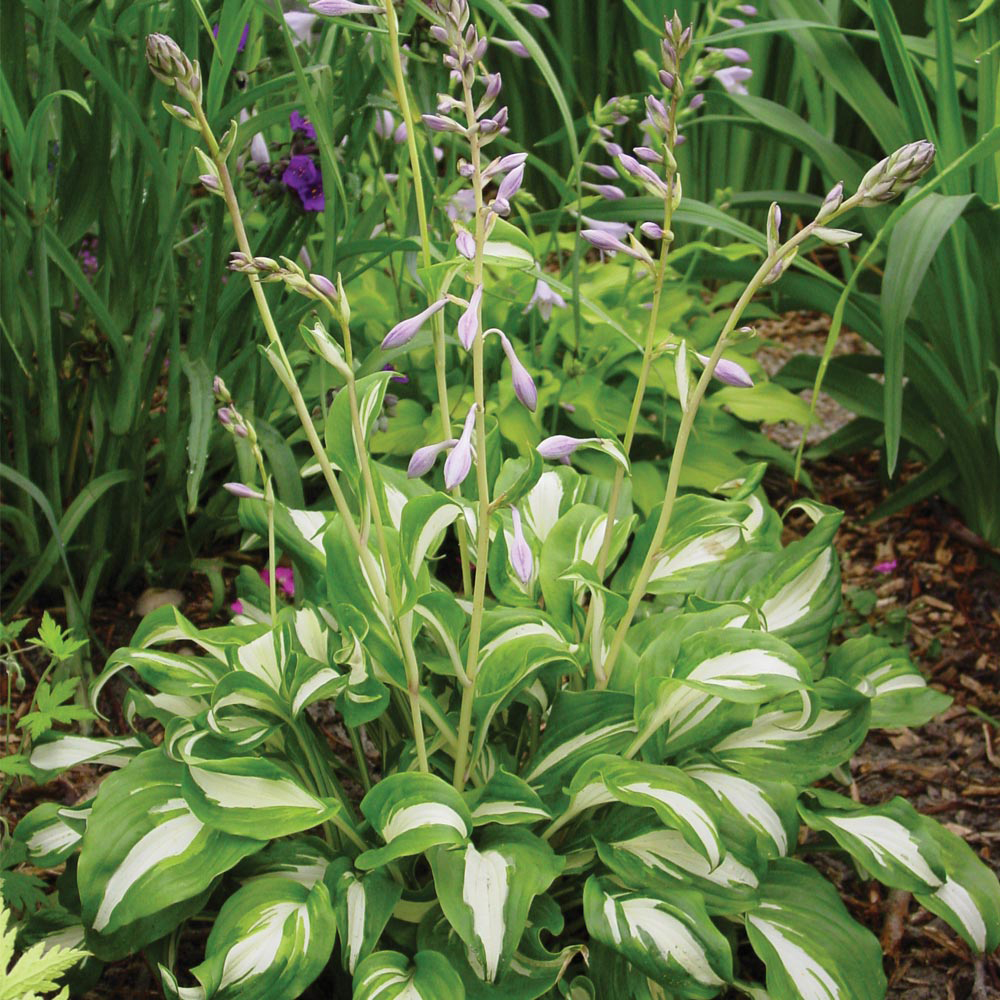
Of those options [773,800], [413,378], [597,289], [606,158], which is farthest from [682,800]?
[606,158]

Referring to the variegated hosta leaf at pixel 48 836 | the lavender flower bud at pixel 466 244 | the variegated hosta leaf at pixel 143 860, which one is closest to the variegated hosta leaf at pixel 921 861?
the variegated hosta leaf at pixel 143 860

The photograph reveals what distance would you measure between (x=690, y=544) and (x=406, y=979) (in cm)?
75

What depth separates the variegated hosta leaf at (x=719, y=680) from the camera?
1241 millimetres

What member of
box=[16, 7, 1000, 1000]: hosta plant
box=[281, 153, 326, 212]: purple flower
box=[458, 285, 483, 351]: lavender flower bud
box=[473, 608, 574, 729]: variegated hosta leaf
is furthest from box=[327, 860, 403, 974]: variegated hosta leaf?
box=[281, 153, 326, 212]: purple flower

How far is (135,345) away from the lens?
1.89 meters

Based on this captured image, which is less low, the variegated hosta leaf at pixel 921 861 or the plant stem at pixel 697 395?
the plant stem at pixel 697 395

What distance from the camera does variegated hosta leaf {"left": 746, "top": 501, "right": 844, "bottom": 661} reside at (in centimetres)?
166

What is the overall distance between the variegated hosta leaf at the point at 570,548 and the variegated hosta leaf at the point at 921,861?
0.42m

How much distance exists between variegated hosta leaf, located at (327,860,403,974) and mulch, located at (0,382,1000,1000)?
1.37ft

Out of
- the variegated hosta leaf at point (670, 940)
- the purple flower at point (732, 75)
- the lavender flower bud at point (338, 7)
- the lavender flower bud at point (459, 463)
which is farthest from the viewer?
the purple flower at point (732, 75)

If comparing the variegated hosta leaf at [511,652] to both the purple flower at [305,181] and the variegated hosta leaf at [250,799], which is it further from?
the purple flower at [305,181]

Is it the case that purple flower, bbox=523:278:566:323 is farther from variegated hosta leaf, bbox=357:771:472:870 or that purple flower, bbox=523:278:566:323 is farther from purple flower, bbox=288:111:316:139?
variegated hosta leaf, bbox=357:771:472:870

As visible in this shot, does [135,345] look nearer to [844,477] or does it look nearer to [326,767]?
[326,767]

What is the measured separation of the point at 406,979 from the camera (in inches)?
49.1
